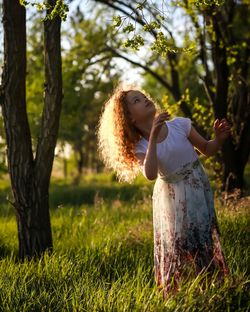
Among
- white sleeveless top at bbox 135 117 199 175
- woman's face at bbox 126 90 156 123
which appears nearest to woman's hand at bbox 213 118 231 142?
white sleeveless top at bbox 135 117 199 175

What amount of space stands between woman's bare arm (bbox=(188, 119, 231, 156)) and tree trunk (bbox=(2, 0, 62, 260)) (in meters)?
2.10

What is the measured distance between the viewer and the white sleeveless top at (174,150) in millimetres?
3604

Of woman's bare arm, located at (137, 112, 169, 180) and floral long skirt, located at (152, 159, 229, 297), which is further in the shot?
floral long skirt, located at (152, 159, 229, 297)

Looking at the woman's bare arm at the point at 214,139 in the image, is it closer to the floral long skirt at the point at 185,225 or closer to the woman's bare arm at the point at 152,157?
the floral long skirt at the point at 185,225

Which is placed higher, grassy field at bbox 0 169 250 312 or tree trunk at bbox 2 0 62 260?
tree trunk at bbox 2 0 62 260

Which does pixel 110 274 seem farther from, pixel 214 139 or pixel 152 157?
pixel 152 157

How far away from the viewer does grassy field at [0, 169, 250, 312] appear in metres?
3.60

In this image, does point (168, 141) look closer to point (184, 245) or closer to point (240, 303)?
point (184, 245)

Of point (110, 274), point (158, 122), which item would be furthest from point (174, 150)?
point (110, 274)

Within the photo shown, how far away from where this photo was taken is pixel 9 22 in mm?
5402

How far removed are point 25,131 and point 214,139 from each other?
233 cm

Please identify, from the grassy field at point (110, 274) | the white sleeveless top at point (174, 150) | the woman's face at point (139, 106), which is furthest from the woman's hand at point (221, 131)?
the grassy field at point (110, 274)

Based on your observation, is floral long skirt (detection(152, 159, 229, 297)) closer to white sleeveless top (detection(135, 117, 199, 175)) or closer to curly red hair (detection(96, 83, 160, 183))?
white sleeveless top (detection(135, 117, 199, 175))

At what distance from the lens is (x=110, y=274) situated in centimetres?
499
